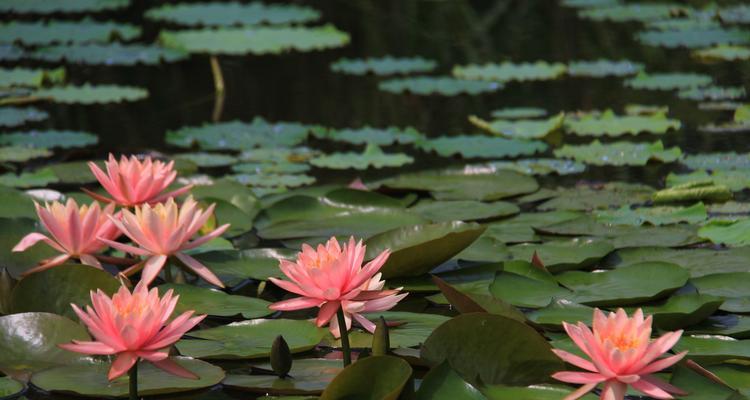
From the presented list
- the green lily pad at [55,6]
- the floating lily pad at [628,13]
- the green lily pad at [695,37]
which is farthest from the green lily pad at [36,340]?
the green lily pad at [55,6]

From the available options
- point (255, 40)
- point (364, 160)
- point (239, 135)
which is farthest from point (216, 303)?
point (255, 40)

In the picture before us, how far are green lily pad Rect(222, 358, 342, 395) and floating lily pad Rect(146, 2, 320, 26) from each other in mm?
4865

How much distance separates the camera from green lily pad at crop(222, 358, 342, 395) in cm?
184

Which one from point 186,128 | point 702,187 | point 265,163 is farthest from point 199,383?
Result: point 186,128

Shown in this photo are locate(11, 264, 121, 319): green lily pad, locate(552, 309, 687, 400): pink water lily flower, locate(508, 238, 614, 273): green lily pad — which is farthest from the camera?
locate(508, 238, 614, 273): green lily pad

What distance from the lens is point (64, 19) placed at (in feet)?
23.6

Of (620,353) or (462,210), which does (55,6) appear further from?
(620,353)

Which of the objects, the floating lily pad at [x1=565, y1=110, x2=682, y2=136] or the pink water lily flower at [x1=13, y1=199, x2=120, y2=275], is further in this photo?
the floating lily pad at [x1=565, y1=110, x2=682, y2=136]

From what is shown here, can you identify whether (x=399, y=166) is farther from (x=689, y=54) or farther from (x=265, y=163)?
(x=689, y=54)

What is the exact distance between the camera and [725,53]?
5.37m

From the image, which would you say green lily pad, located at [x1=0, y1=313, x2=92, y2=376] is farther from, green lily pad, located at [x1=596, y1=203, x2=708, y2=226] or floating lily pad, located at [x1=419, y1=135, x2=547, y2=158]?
floating lily pad, located at [x1=419, y1=135, x2=547, y2=158]

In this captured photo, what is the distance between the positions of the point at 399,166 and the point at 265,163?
41cm

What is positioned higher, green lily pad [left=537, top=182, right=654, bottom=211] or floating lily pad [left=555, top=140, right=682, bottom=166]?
floating lily pad [left=555, top=140, right=682, bottom=166]

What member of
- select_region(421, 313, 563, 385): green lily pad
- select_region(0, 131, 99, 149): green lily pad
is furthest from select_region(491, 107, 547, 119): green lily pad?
select_region(421, 313, 563, 385): green lily pad
